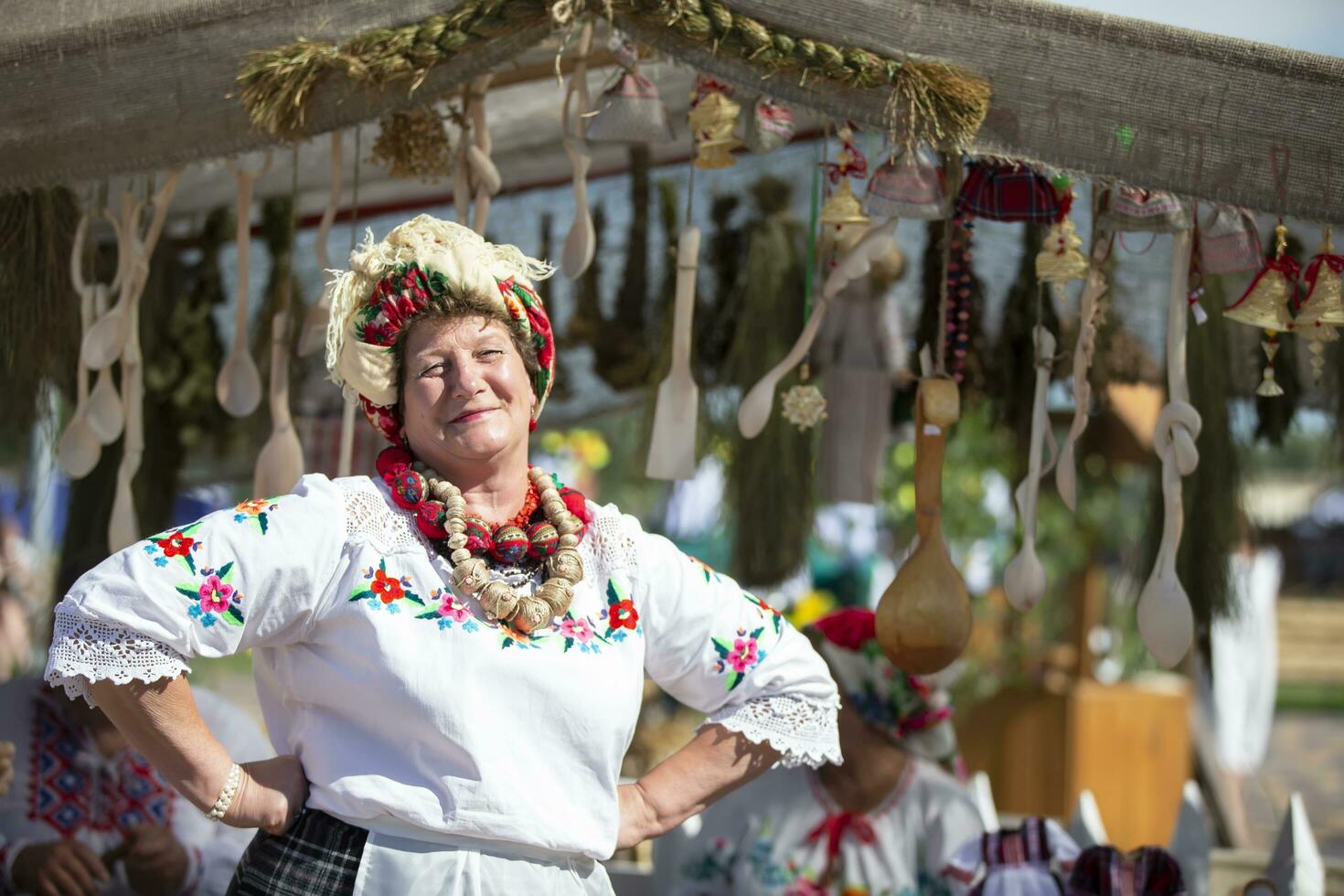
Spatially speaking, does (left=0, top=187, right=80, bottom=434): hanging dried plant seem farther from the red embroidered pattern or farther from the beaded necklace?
the beaded necklace

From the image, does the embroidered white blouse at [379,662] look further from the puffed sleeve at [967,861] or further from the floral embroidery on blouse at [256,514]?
the puffed sleeve at [967,861]

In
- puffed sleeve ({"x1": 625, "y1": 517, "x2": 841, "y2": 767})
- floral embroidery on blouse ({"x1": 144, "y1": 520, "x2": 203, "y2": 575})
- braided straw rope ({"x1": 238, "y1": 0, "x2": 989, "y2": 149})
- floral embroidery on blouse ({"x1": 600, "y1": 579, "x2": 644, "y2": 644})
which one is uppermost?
braided straw rope ({"x1": 238, "y1": 0, "x2": 989, "y2": 149})

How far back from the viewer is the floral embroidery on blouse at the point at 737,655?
186 centimetres

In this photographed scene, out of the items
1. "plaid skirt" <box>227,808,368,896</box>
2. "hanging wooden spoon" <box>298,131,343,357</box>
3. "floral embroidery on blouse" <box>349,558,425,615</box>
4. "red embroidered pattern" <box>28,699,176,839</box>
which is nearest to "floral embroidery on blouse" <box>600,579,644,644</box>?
"floral embroidery on blouse" <box>349,558,425,615</box>

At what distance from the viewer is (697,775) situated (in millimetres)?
1880

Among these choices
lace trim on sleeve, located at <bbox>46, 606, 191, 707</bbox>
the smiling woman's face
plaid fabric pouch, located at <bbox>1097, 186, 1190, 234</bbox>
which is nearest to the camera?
lace trim on sleeve, located at <bbox>46, 606, 191, 707</bbox>

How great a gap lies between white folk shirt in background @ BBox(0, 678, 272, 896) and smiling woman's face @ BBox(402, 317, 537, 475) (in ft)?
4.93

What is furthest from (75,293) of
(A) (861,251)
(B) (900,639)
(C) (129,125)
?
(B) (900,639)

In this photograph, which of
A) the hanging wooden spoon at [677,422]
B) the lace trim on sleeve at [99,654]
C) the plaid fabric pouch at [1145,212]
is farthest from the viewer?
the hanging wooden spoon at [677,422]

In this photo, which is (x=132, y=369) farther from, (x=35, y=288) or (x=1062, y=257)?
(x=1062, y=257)

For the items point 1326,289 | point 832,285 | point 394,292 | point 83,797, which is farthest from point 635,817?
point 83,797

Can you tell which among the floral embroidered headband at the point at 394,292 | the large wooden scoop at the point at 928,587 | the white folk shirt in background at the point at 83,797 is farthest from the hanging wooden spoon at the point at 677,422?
the white folk shirt in background at the point at 83,797

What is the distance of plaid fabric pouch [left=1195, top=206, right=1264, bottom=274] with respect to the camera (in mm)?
2232

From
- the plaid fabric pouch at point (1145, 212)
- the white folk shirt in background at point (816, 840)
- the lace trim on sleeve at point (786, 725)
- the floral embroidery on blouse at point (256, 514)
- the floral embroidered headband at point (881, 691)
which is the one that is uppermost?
the plaid fabric pouch at point (1145, 212)
